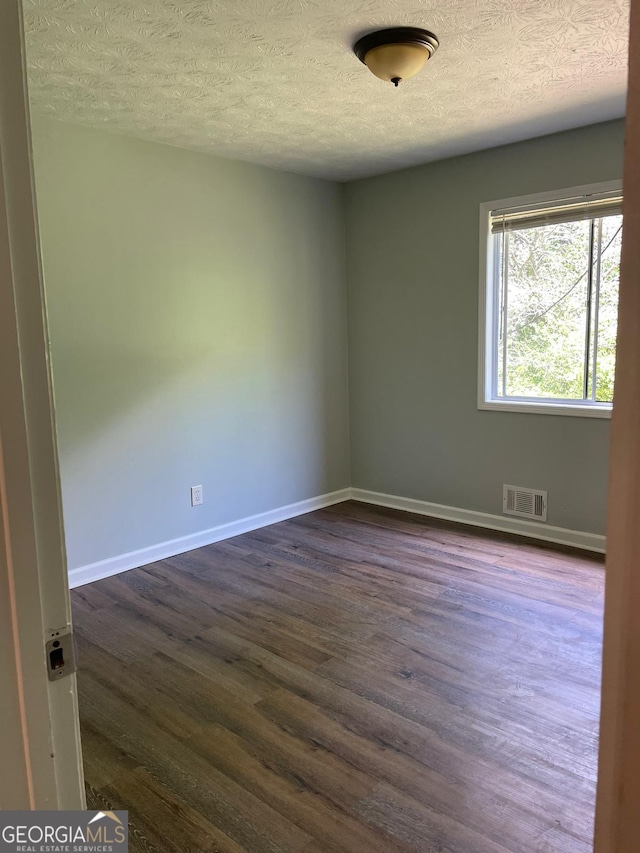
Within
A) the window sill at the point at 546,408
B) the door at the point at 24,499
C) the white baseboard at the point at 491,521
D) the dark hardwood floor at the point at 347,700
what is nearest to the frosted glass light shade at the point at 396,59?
the door at the point at 24,499

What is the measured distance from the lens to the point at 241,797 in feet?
6.16

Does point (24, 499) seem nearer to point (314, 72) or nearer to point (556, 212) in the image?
point (314, 72)

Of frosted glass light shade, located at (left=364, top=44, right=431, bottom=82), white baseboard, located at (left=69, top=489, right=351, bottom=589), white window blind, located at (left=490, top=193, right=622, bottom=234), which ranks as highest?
frosted glass light shade, located at (left=364, top=44, right=431, bottom=82)

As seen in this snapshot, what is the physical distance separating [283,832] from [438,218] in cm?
369

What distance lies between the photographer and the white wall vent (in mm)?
4004

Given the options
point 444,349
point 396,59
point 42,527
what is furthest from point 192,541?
point 42,527

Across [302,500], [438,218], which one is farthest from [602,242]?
[302,500]

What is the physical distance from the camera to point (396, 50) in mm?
2354

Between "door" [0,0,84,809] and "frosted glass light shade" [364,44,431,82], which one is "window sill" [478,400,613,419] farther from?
"door" [0,0,84,809]

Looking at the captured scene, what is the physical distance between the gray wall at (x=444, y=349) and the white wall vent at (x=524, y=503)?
0.05m

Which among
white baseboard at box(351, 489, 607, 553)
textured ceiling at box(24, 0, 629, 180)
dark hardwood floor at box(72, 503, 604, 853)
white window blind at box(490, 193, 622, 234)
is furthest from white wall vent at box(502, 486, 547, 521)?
textured ceiling at box(24, 0, 629, 180)

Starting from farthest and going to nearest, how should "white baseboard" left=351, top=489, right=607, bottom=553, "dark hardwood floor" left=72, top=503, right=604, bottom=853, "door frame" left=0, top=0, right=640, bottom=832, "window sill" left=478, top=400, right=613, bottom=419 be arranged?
"white baseboard" left=351, top=489, right=607, bottom=553
"window sill" left=478, top=400, right=613, bottom=419
"dark hardwood floor" left=72, top=503, right=604, bottom=853
"door frame" left=0, top=0, right=640, bottom=832

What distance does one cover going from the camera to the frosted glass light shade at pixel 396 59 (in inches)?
92.7

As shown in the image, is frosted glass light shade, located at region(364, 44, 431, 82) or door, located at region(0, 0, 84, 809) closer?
door, located at region(0, 0, 84, 809)
